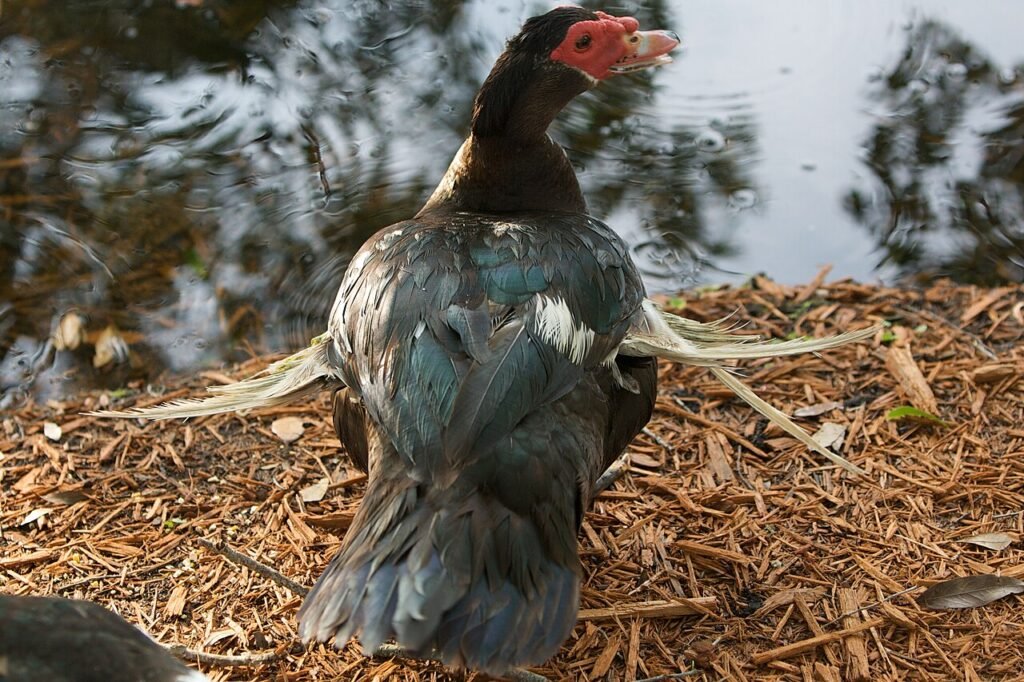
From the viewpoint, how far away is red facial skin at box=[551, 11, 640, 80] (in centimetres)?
339

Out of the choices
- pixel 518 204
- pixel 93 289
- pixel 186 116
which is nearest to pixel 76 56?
pixel 186 116

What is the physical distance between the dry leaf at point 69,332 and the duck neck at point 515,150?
2114 mm

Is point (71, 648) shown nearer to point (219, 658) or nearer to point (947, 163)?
point (219, 658)

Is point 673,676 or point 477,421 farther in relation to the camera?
point 673,676

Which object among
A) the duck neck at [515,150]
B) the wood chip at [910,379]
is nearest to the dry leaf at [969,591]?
the wood chip at [910,379]

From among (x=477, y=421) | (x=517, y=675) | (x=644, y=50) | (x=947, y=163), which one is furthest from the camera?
(x=947, y=163)

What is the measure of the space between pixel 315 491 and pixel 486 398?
1.37 metres

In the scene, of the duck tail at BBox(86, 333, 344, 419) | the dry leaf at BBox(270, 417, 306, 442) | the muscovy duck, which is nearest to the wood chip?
the duck tail at BBox(86, 333, 344, 419)

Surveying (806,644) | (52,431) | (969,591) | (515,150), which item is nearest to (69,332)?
(52,431)

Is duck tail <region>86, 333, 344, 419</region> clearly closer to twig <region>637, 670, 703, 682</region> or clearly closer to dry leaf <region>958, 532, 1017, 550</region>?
twig <region>637, 670, 703, 682</region>

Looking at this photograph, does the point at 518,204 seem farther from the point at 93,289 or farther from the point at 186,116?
the point at 186,116

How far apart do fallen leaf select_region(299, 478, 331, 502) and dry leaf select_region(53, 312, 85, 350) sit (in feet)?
6.08

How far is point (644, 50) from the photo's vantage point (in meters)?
3.55

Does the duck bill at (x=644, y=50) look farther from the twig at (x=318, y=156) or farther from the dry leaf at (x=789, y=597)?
the twig at (x=318, y=156)
